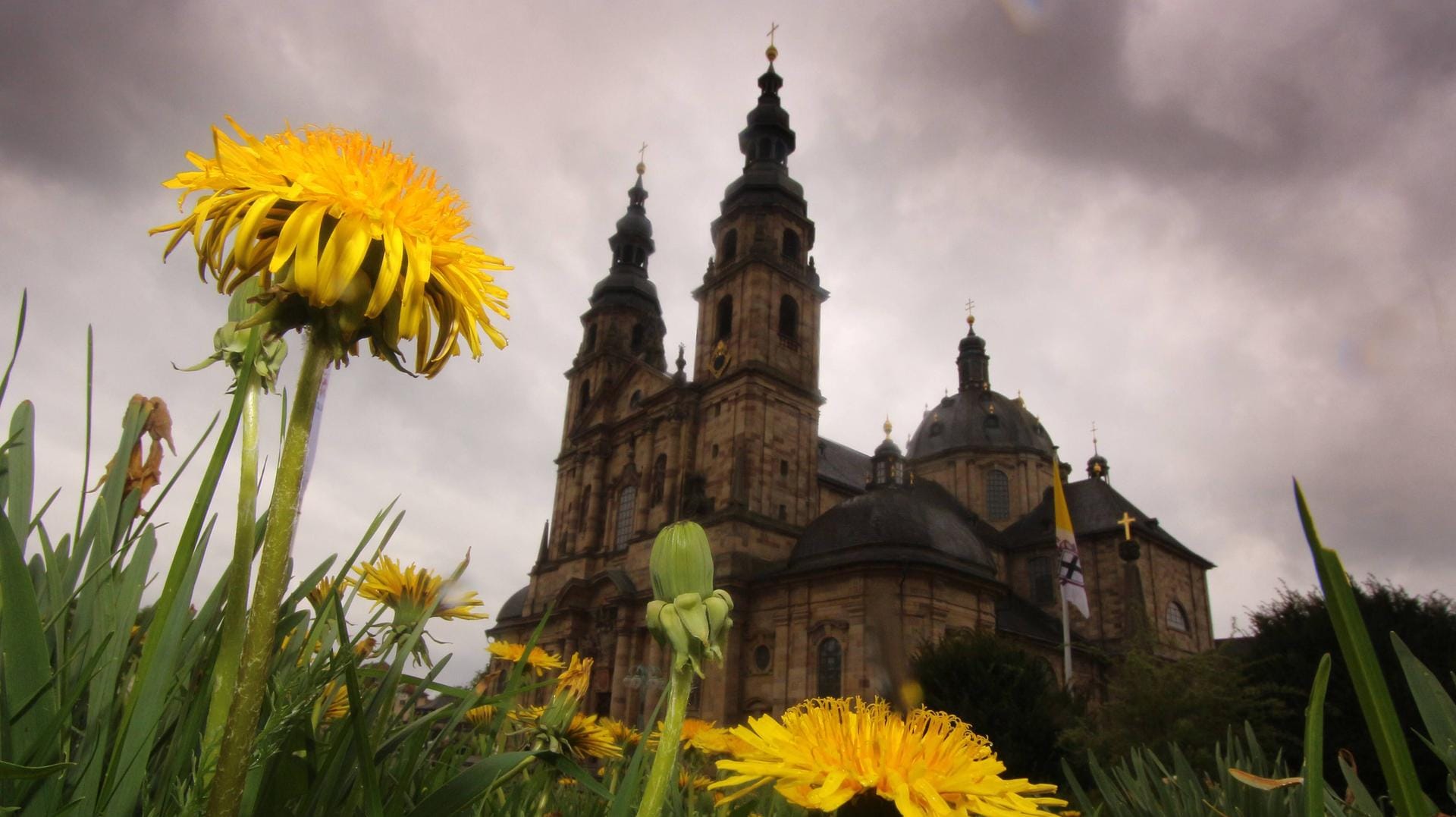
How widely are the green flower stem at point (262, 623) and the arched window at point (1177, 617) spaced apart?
39483 millimetres

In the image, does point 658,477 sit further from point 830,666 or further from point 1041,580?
point 1041,580

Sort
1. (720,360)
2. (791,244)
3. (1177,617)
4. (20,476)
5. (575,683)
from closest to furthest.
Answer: (20,476), (575,683), (720,360), (791,244), (1177,617)

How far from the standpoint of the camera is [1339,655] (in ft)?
40.7

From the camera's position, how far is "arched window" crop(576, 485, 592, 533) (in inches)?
1329

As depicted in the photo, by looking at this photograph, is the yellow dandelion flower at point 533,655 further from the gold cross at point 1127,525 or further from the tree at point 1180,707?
the gold cross at point 1127,525

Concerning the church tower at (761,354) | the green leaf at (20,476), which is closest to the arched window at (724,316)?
the church tower at (761,354)

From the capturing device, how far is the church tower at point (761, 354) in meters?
27.3

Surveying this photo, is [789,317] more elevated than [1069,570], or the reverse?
[789,317]

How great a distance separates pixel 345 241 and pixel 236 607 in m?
0.47

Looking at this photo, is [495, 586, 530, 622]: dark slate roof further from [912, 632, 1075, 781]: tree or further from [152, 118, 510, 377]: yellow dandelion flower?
[152, 118, 510, 377]: yellow dandelion flower

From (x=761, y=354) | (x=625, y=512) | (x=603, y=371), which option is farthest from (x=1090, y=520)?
(x=603, y=371)

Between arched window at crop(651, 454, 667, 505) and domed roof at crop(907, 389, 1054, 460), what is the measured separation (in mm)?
18580

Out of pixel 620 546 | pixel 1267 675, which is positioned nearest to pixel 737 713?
pixel 620 546

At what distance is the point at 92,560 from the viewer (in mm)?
1215
